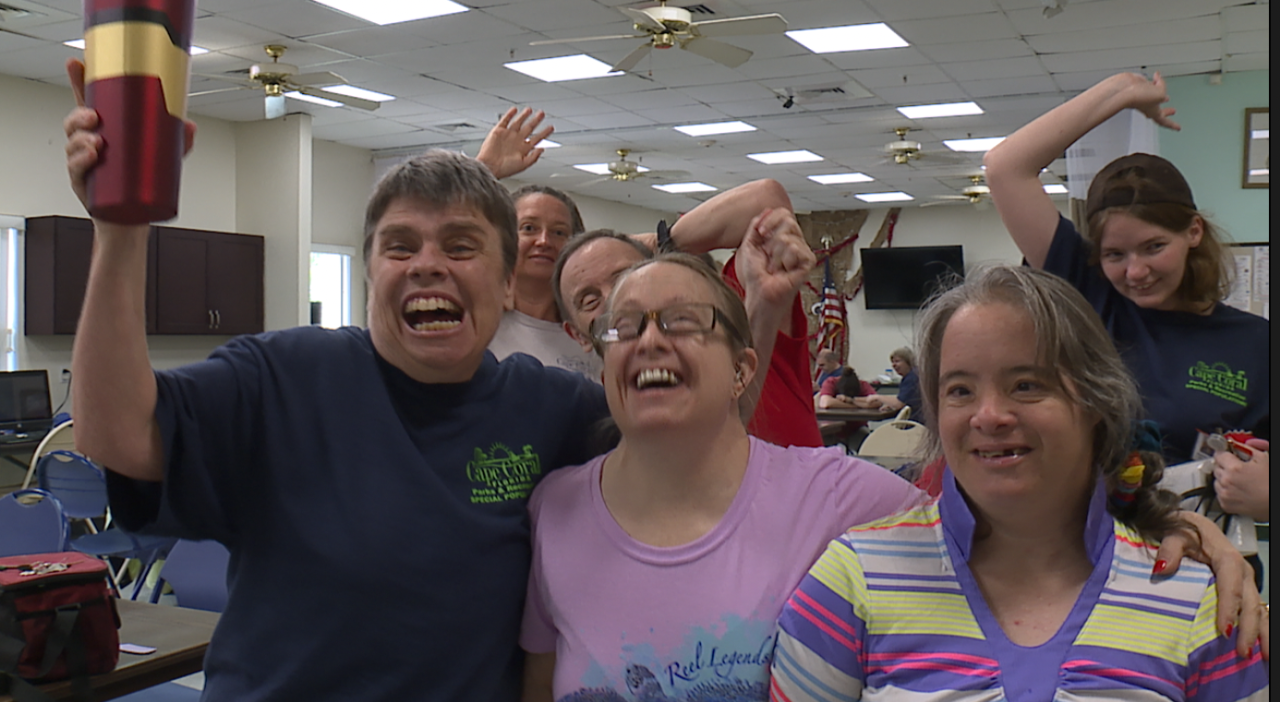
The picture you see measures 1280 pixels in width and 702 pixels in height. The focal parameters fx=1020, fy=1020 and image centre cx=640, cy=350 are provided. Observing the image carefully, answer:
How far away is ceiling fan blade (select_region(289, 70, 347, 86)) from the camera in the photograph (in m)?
7.06

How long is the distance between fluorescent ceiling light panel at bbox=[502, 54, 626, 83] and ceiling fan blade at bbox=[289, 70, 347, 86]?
4.42ft

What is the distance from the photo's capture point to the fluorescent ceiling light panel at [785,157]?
11797mm

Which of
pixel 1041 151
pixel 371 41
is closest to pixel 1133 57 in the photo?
pixel 371 41

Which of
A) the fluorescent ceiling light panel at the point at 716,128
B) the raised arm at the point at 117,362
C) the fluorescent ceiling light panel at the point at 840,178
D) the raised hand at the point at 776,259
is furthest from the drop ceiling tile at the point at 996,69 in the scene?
the raised arm at the point at 117,362

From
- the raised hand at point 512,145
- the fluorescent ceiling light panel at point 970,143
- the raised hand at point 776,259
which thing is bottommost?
the raised hand at point 776,259

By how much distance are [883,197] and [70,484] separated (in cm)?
1280

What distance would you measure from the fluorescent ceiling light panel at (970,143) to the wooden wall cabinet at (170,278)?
24.3 feet

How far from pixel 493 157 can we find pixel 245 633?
1.47 meters

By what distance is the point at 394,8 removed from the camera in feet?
21.2

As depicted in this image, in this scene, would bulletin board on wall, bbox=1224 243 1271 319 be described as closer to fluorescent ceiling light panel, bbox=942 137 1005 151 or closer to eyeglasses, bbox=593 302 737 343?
fluorescent ceiling light panel, bbox=942 137 1005 151

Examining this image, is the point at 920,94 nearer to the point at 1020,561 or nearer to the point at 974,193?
the point at 974,193

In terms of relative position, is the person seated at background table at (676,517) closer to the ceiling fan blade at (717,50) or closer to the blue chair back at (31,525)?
the blue chair back at (31,525)

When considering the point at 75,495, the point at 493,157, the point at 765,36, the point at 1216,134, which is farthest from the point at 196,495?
the point at 1216,134

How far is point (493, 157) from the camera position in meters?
2.55
